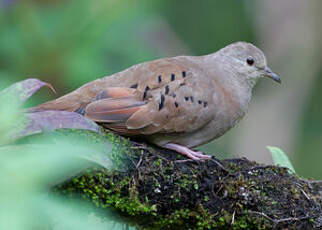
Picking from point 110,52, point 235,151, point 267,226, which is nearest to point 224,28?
point 235,151

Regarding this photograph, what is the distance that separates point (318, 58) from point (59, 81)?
6073 millimetres

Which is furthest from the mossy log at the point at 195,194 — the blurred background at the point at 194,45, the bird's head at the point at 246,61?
the bird's head at the point at 246,61

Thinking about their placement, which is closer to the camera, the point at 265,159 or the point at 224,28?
the point at 265,159

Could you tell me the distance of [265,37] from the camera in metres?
9.90

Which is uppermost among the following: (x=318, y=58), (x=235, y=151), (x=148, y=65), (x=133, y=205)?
(x=148, y=65)

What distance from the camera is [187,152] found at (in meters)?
3.97

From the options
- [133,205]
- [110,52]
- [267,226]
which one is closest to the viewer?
[133,205]

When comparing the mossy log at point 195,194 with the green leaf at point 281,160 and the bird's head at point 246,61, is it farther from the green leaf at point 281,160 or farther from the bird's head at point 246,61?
the bird's head at point 246,61

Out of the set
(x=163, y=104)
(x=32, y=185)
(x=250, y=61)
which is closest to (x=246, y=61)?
(x=250, y=61)

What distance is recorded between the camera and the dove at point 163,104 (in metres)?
4.15

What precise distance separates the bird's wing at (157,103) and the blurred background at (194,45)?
541mm

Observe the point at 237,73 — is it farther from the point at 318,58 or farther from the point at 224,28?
the point at 224,28

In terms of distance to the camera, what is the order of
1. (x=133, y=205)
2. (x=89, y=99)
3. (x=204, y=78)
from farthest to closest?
(x=204, y=78) → (x=89, y=99) → (x=133, y=205)

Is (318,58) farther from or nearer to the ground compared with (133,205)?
nearer to the ground
